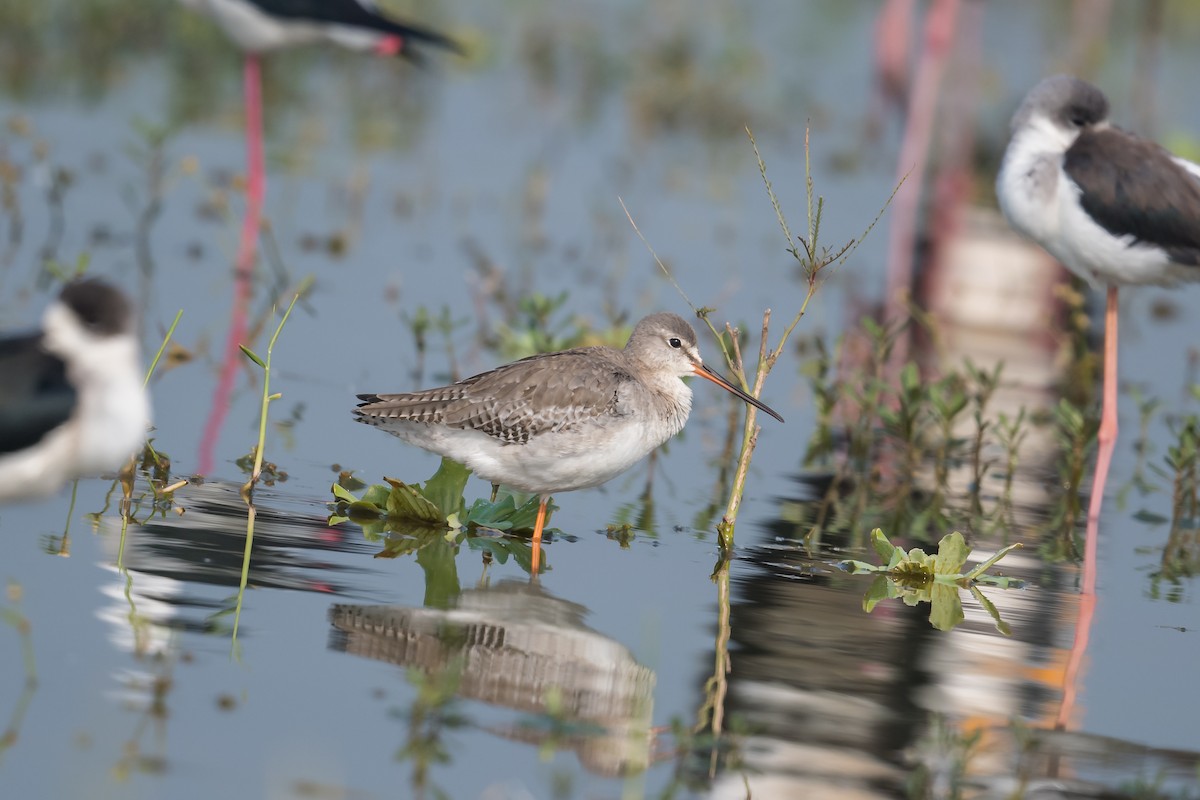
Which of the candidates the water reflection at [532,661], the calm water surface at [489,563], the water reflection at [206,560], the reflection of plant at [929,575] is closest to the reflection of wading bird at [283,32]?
the calm water surface at [489,563]

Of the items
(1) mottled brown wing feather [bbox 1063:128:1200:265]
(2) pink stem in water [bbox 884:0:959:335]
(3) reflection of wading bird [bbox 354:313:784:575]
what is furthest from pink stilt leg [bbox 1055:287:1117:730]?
(2) pink stem in water [bbox 884:0:959:335]

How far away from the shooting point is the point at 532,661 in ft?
16.6

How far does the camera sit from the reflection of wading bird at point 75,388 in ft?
15.6

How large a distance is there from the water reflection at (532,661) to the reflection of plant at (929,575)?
1.19 m

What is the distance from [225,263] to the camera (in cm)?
1071

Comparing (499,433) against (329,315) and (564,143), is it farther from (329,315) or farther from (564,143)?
(564,143)

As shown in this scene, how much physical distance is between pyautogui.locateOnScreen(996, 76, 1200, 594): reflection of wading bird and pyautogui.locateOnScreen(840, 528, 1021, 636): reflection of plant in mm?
1444

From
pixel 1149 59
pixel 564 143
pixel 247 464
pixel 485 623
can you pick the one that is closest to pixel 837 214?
pixel 564 143

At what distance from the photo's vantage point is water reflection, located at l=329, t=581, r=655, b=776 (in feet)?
14.7

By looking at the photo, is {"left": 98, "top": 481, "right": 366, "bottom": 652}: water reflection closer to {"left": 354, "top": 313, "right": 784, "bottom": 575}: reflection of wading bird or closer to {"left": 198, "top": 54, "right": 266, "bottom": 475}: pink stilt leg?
{"left": 354, "top": 313, "right": 784, "bottom": 575}: reflection of wading bird

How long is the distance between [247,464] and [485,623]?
6.16ft

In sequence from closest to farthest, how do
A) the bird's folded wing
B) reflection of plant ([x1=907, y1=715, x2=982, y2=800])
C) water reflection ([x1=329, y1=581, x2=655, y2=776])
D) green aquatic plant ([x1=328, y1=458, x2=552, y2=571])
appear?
reflection of plant ([x1=907, y1=715, x2=982, y2=800]) → water reflection ([x1=329, y1=581, x2=655, y2=776]) → the bird's folded wing → green aquatic plant ([x1=328, y1=458, x2=552, y2=571])

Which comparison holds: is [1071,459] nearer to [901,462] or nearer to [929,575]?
[901,462]

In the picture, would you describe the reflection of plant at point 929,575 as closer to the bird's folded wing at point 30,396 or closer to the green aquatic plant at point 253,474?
the green aquatic plant at point 253,474
